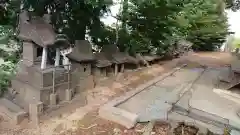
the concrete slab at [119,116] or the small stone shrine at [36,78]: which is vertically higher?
the small stone shrine at [36,78]

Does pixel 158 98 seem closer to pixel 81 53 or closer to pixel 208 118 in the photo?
pixel 208 118

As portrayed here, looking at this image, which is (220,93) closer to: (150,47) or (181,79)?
(181,79)

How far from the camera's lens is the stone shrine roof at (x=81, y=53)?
27.5 ft

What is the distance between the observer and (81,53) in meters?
8.66

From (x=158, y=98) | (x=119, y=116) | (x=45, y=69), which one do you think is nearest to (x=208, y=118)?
(x=158, y=98)

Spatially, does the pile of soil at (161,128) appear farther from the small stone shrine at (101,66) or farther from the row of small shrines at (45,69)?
the small stone shrine at (101,66)

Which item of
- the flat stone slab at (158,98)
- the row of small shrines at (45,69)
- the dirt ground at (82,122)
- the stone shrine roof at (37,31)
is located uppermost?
the stone shrine roof at (37,31)

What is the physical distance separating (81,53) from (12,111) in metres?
3.11

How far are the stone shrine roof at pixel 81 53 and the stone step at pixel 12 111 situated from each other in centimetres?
253

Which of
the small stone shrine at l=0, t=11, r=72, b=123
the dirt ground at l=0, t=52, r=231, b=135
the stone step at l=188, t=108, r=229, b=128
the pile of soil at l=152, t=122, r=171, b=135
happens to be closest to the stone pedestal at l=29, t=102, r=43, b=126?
the small stone shrine at l=0, t=11, r=72, b=123

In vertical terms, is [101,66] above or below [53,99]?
above

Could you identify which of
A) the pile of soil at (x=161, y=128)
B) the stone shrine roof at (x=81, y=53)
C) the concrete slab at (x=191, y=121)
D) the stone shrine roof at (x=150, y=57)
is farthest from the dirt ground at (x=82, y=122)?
the stone shrine roof at (x=150, y=57)

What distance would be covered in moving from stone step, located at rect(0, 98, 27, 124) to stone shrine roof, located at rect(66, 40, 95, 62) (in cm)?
253

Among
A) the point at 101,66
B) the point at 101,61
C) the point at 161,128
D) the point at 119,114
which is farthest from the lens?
the point at 101,61
